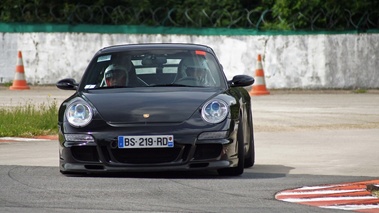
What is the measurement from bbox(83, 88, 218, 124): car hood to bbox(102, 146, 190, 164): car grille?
10.4 inches

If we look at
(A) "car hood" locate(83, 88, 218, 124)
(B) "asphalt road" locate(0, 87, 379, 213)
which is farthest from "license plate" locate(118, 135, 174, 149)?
(B) "asphalt road" locate(0, 87, 379, 213)

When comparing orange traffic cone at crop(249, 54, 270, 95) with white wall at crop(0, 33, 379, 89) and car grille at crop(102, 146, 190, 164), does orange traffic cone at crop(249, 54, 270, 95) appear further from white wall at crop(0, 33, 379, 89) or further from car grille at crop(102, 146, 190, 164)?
car grille at crop(102, 146, 190, 164)

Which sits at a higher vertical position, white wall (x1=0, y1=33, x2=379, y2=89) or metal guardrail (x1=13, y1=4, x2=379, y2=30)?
metal guardrail (x1=13, y1=4, x2=379, y2=30)

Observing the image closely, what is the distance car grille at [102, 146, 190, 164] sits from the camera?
11516 millimetres

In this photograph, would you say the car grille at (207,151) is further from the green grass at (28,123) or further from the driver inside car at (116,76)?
the green grass at (28,123)

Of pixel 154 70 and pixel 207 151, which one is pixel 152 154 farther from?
pixel 154 70

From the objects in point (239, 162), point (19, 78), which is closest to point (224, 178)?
point (239, 162)

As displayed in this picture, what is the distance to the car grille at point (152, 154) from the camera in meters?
11.5

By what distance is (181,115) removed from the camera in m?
11.6

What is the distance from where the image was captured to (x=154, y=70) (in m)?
12.8

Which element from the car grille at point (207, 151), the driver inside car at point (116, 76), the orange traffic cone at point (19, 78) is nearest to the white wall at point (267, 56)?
the orange traffic cone at point (19, 78)

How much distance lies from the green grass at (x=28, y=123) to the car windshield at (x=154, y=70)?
4538mm

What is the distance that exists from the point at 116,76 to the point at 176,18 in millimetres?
18713

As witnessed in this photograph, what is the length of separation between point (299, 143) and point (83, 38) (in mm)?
14696
